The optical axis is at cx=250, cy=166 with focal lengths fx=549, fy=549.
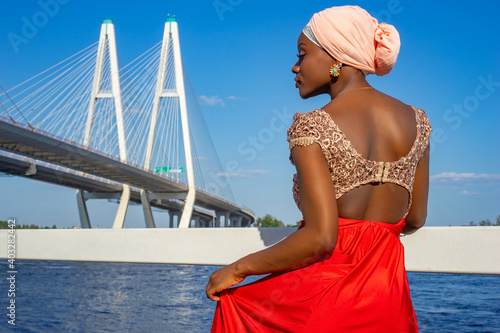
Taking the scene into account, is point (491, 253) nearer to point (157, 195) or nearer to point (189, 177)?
point (189, 177)

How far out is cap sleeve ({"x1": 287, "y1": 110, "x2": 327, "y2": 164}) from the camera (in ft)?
3.48

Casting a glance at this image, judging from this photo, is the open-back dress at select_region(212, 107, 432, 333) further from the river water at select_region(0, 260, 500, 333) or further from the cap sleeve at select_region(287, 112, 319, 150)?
the river water at select_region(0, 260, 500, 333)

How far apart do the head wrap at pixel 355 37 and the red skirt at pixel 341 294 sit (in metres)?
0.35

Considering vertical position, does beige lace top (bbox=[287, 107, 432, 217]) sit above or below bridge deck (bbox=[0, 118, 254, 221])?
below

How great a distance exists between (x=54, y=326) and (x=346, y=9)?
1729 millimetres


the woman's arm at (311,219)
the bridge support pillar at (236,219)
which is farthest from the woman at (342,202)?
the bridge support pillar at (236,219)

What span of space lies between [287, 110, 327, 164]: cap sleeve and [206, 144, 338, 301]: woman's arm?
0.01m

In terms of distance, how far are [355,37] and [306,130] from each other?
9.6 inches

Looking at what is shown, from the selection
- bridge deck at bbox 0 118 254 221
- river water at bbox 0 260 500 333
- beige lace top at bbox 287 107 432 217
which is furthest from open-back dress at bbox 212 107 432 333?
bridge deck at bbox 0 118 254 221

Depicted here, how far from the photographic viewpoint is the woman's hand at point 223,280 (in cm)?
115

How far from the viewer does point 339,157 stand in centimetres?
107

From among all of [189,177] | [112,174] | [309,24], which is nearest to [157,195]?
[189,177]

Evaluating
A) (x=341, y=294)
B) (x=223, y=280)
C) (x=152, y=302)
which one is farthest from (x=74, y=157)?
(x=341, y=294)

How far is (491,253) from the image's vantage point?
5.07 feet
